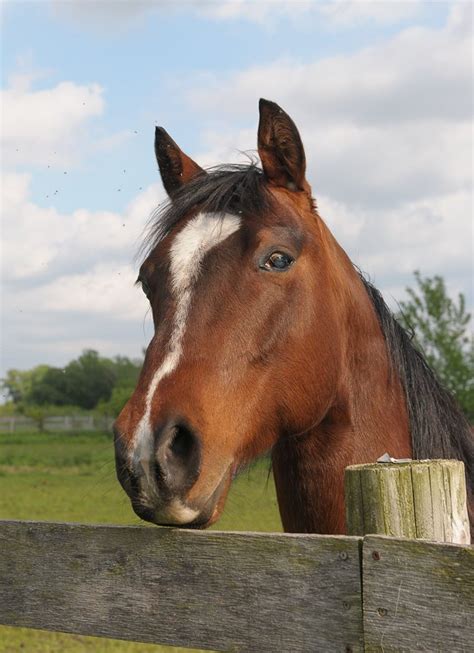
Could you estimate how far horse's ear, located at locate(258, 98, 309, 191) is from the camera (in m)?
3.44

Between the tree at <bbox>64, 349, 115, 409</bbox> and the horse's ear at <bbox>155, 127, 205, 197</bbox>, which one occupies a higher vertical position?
the tree at <bbox>64, 349, 115, 409</bbox>

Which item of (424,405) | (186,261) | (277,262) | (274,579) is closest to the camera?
(274,579)

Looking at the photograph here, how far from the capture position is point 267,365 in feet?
10.2

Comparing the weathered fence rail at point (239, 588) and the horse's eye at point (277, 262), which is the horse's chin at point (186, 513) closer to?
the weathered fence rail at point (239, 588)

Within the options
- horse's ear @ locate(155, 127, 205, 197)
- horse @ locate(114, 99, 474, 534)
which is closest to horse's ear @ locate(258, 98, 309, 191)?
horse @ locate(114, 99, 474, 534)

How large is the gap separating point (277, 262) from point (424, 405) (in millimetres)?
1081

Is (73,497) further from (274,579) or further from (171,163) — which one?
(274,579)

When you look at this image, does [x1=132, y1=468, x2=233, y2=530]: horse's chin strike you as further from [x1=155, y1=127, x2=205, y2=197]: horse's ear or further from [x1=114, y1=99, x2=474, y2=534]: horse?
[x1=155, y1=127, x2=205, y2=197]: horse's ear

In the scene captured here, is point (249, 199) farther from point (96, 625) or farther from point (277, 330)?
point (96, 625)

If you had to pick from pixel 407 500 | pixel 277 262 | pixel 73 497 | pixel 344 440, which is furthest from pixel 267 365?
pixel 73 497

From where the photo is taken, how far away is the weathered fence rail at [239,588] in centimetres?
208

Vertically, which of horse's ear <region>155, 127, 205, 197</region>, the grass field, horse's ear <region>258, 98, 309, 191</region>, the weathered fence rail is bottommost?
the grass field

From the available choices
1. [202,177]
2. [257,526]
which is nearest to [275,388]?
[202,177]

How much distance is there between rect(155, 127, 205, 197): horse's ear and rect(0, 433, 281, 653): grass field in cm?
146
